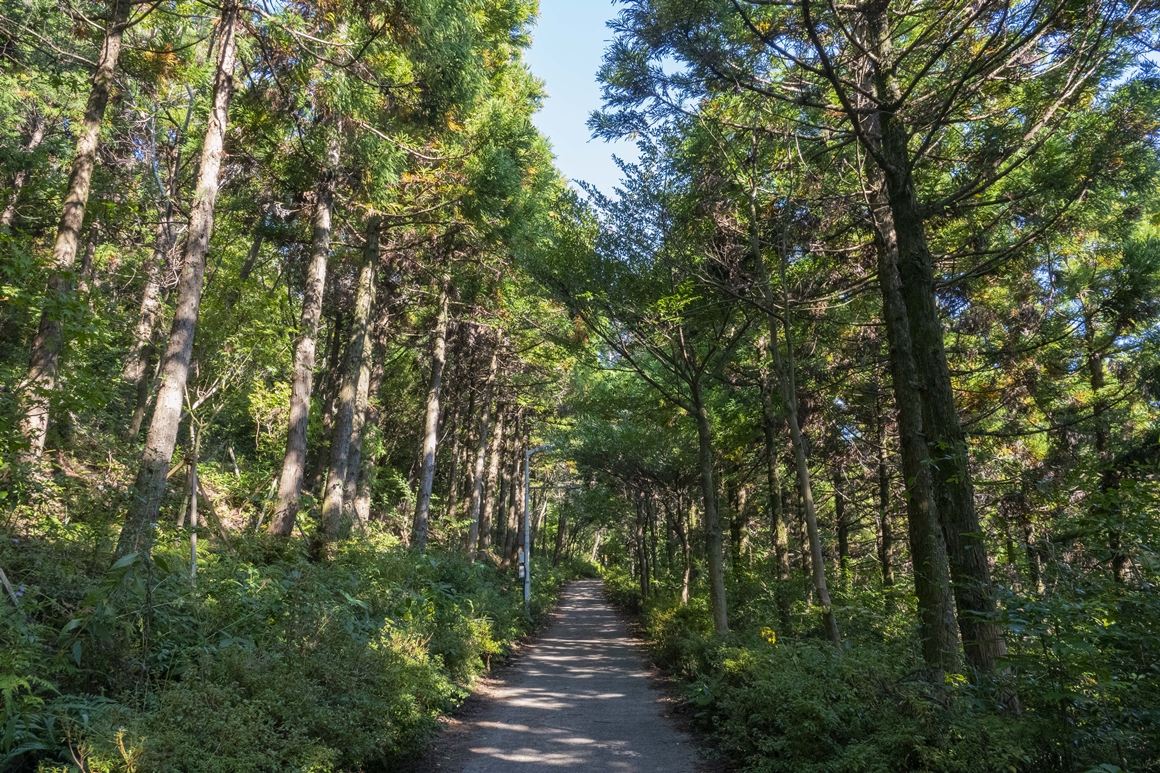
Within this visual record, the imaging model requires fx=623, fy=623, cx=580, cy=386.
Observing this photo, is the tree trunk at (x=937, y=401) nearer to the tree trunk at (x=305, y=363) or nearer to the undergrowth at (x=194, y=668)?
the undergrowth at (x=194, y=668)

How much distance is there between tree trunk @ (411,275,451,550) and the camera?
53.8 ft

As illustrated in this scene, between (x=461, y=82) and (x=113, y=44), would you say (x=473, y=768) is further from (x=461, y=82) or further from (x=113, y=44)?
(x=461, y=82)

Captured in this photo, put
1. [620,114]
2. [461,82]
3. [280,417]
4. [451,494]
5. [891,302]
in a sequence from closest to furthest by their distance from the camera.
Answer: [891,302], [620,114], [461,82], [280,417], [451,494]

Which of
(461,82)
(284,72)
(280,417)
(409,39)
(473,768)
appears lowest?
(473,768)

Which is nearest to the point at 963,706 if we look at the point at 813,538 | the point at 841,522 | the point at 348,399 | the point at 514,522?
the point at 813,538

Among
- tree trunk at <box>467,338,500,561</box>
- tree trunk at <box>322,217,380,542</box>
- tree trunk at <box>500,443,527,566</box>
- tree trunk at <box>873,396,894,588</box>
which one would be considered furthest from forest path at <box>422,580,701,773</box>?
tree trunk at <box>500,443,527,566</box>

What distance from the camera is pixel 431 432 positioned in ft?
56.0

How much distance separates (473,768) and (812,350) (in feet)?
31.3

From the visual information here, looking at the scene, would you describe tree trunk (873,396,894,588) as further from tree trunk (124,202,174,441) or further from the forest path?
tree trunk (124,202,174,441)

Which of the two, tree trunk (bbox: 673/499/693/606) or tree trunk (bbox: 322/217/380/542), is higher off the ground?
tree trunk (bbox: 322/217/380/542)

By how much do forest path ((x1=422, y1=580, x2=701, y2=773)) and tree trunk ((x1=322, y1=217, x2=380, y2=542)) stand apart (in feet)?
14.8

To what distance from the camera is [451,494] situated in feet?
81.1

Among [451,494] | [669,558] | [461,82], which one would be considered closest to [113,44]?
[461,82]

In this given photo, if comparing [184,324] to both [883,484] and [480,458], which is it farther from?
[883,484]
